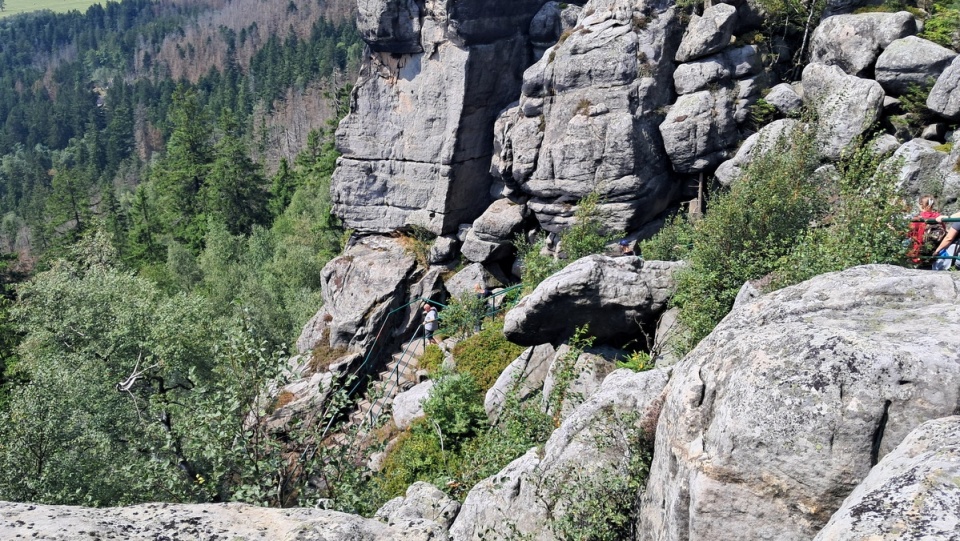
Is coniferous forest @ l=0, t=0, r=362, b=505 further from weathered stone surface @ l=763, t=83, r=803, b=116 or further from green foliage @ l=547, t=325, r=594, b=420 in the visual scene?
weathered stone surface @ l=763, t=83, r=803, b=116

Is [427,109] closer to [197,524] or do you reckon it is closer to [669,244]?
[669,244]

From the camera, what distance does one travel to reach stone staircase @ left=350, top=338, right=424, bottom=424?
22.1 metres

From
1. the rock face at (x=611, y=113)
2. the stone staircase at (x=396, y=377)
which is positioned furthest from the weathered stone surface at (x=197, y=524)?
the rock face at (x=611, y=113)

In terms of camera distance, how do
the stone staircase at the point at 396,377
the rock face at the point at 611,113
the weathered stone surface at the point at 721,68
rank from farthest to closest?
the rock face at the point at 611,113 → the weathered stone surface at the point at 721,68 → the stone staircase at the point at 396,377

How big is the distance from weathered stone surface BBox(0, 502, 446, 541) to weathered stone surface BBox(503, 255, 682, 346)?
915 cm

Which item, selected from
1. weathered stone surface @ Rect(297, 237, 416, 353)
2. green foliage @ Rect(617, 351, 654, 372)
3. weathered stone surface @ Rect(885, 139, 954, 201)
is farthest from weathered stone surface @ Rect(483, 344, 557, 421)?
weathered stone surface @ Rect(297, 237, 416, 353)

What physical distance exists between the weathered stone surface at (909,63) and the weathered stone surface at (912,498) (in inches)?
712

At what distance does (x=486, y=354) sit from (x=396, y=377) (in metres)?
5.19

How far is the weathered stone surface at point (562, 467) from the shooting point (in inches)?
330

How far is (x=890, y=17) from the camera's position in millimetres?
20625

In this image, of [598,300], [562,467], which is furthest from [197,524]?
[598,300]

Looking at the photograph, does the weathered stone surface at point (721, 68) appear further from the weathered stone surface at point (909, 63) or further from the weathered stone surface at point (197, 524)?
the weathered stone surface at point (197, 524)

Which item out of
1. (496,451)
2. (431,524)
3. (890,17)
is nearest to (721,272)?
(496,451)

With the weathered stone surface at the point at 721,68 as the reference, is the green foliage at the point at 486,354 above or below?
below
